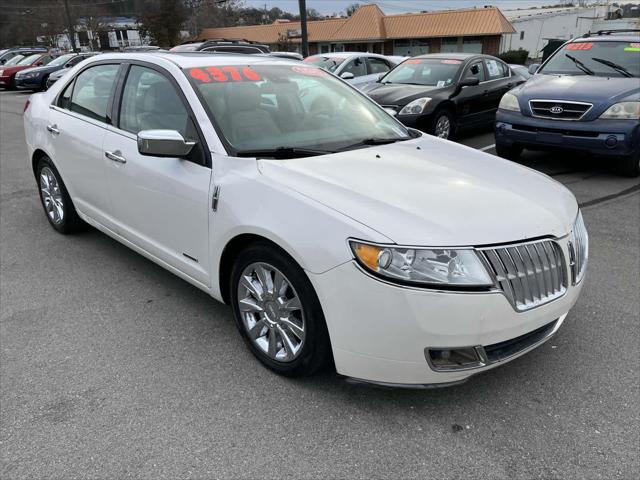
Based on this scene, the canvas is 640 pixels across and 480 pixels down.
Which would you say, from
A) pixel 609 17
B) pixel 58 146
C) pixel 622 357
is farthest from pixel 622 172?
pixel 609 17

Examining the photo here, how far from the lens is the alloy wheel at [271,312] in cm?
267

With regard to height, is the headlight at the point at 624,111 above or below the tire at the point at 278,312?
above

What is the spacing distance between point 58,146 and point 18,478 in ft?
10.0

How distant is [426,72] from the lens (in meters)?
9.30

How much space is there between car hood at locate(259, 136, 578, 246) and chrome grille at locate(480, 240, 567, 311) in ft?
0.19

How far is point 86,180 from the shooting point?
4.19m

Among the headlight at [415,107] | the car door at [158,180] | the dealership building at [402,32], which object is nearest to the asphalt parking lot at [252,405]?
the car door at [158,180]

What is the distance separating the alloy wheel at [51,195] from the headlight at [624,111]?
6.07 metres

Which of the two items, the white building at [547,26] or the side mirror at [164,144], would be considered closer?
the side mirror at [164,144]

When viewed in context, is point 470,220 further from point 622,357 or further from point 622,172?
point 622,172

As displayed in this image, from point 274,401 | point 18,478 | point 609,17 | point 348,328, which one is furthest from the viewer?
point 609,17

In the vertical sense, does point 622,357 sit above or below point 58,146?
below

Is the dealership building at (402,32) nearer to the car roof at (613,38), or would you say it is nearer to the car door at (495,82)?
the car door at (495,82)

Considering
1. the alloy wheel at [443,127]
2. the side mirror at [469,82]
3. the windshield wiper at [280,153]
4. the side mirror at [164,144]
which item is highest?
the side mirror at [164,144]
